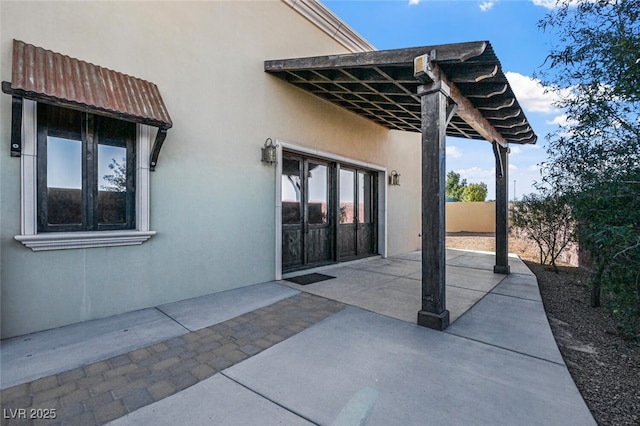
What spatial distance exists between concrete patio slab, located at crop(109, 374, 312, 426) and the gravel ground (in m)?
2.05

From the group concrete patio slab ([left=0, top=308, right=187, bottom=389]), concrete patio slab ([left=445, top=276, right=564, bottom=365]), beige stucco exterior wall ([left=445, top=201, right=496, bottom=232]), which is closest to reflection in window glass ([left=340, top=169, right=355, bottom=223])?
concrete patio slab ([left=445, top=276, right=564, bottom=365])

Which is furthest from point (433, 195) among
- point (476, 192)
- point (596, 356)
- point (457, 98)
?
point (476, 192)

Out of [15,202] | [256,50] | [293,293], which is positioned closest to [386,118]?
[256,50]

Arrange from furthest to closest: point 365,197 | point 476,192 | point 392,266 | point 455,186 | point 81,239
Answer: point 455,186, point 476,192, point 365,197, point 392,266, point 81,239

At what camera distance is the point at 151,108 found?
131 inches

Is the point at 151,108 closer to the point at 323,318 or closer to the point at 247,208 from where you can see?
the point at 247,208

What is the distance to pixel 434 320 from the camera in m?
3.11

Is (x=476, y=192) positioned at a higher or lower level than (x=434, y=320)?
higher

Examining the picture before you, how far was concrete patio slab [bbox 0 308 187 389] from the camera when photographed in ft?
7.38

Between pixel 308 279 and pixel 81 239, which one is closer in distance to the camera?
pixel 81 239

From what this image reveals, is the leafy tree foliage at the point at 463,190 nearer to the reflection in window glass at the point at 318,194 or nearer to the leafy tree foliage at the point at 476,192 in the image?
the leafy tree foliage at the point at 476,192

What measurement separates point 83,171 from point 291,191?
3.19 metres

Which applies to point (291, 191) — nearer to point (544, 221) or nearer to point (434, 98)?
point (434, 98)

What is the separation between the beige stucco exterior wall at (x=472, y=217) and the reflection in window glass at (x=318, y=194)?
1500 cm
